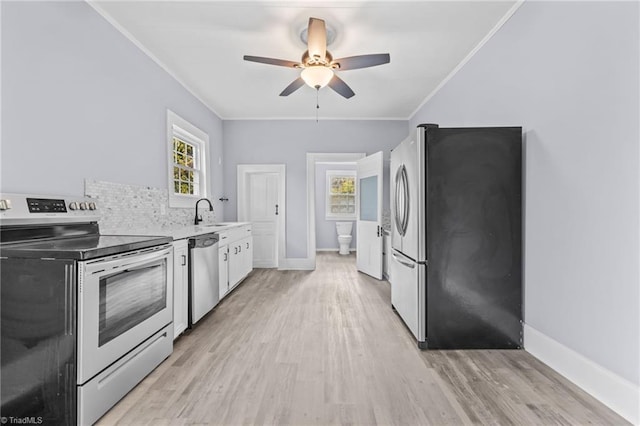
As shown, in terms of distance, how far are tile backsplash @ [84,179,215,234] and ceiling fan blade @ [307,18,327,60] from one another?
208 centimetres

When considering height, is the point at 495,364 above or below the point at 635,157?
below

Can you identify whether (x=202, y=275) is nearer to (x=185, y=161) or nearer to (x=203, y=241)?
(x=203, y=241)

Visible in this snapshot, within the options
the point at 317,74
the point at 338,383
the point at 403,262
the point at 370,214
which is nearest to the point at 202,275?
the point at 338,383

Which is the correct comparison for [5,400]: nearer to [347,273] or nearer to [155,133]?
[155,133]

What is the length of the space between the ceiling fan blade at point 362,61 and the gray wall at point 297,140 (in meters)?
2.77

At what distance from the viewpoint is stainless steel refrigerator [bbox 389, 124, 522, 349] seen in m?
2.34

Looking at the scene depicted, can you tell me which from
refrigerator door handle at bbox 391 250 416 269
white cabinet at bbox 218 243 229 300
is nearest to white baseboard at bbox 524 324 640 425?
refrigerator door handle at bbox 391 250 416 269

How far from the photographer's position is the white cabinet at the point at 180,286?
2.44 meters

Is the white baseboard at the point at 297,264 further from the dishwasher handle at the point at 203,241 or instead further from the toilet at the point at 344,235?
the dishwasher handle at the point at 203,241

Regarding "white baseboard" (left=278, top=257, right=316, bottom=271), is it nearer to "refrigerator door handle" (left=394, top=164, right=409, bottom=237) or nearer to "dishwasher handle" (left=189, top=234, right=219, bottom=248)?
"dishwasher handle" (left=189, top=234, right=219, bottom=248)

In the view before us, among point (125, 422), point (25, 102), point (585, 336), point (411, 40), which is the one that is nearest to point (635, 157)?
point (585, 336)

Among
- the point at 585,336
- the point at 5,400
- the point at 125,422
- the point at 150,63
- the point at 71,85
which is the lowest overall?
the point at 125,422

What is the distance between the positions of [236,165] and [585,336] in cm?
513

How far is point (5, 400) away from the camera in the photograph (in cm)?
140
